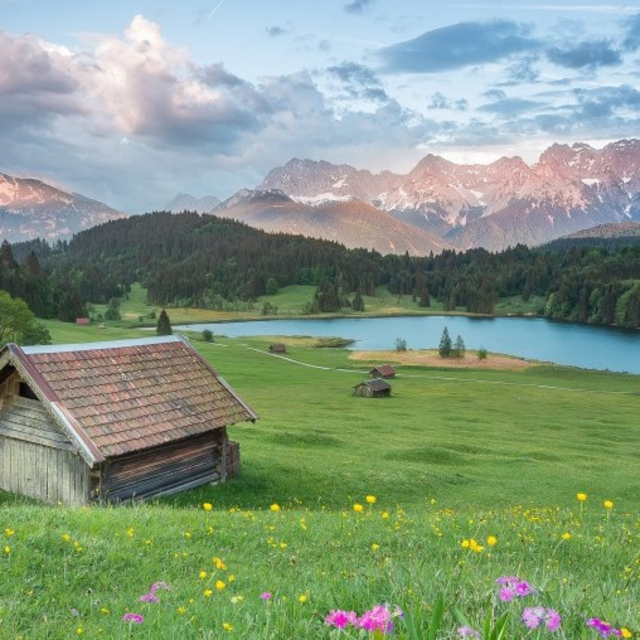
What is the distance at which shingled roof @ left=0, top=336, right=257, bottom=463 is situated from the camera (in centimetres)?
2209

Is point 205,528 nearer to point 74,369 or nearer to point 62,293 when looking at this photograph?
point 74,369

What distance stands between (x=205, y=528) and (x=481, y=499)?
20905 mm

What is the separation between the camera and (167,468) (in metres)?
25.0

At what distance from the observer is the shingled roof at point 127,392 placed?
72.5ft

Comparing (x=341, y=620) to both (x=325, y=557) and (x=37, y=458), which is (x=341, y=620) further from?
(x=37, y=458)

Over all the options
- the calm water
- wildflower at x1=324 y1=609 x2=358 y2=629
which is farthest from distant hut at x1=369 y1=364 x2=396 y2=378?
wildflower at x1=324 y1=609 x2=358 y2=629

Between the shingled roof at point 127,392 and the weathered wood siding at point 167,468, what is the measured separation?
0.98 m

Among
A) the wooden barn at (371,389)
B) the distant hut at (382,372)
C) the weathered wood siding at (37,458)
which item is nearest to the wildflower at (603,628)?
the weathered wood siding at (37,458)

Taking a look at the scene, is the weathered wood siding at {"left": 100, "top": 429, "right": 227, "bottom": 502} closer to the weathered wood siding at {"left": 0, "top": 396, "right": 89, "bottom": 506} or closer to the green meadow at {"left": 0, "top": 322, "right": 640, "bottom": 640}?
the green meadow at {"left": 0, "top": 322, "right": 640, "bottom": 640}

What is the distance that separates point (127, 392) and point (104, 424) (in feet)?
7.02

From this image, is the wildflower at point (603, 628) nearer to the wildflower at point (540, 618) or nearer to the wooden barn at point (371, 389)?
the wildflower at point (540, 618)

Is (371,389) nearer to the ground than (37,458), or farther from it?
nearer to the ground

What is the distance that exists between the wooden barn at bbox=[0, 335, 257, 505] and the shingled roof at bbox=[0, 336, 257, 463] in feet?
0.14

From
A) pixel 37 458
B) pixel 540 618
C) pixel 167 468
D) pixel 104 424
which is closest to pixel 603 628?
pixel 540 618
